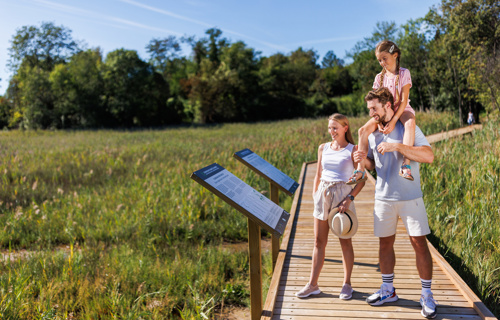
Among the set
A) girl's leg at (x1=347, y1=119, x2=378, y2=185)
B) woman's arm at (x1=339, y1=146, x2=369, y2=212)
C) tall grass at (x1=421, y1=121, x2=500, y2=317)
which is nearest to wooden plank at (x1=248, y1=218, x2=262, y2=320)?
woman's arm at (x1=339, y1=146, x2=369, y2=212)

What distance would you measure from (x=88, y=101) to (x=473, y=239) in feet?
145

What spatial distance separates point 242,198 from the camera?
3191 millimetres

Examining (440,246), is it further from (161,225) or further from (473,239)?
(161,225)

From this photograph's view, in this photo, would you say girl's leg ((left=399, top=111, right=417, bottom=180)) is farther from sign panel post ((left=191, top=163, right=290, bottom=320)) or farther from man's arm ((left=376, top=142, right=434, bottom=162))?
sign panel post ((left=191, top=163, right=290, bottom=320))

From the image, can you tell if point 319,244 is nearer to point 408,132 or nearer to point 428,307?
point 428,307

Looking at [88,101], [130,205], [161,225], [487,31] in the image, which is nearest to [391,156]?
[161,225]

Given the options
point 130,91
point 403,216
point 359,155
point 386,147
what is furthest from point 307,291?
point 130,91

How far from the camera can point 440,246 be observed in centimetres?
491

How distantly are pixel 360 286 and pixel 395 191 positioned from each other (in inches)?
45.7

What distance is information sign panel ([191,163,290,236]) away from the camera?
3000mm

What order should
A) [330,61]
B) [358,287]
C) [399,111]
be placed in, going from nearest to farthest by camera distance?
[399,111]
[358,287]
[330,61]

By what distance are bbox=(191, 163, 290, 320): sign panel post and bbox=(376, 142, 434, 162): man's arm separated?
3.39ft

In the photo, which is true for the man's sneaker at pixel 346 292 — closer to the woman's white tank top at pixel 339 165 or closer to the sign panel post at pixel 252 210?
the sign panel post at pixel 252 210

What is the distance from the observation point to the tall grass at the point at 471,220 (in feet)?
13.1
